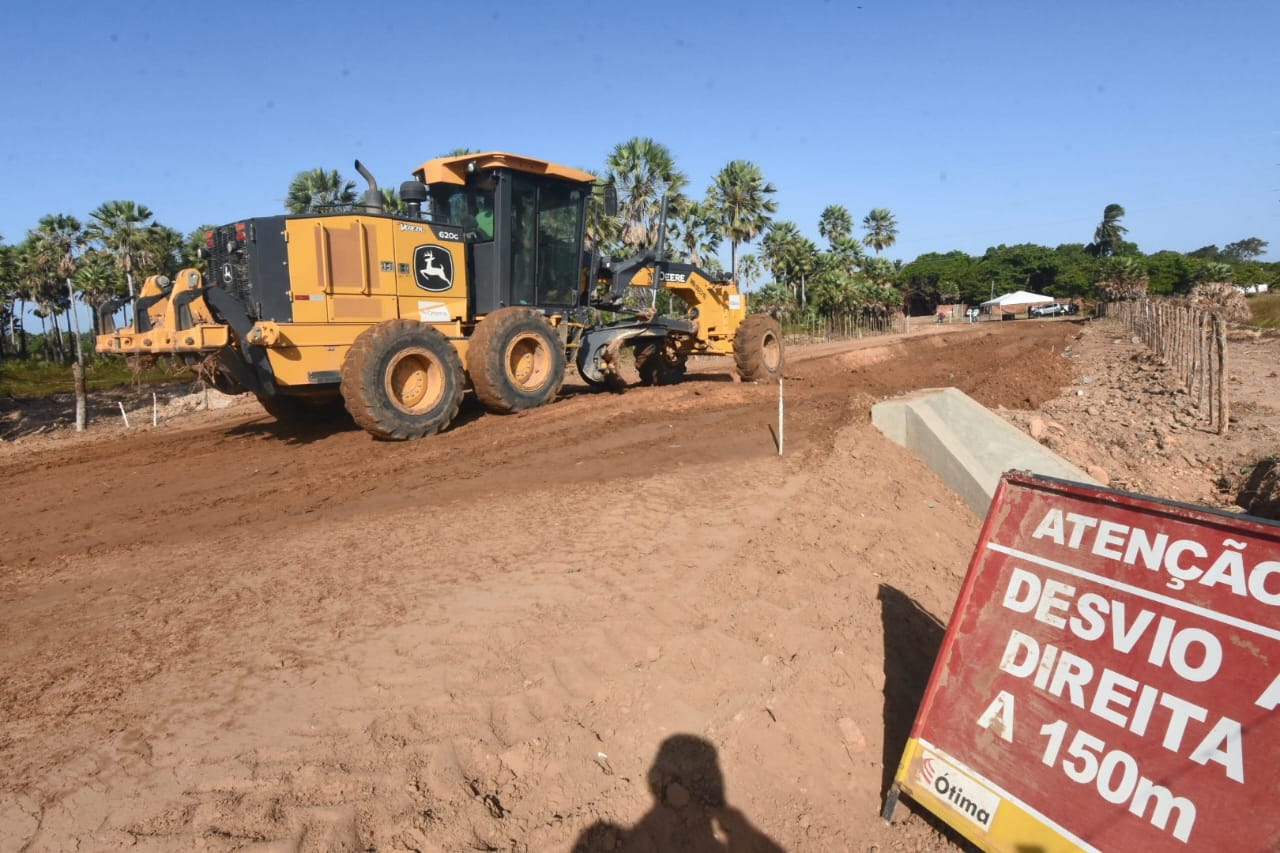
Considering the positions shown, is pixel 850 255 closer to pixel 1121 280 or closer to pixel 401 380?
pixel 1121 280

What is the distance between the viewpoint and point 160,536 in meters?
6.09

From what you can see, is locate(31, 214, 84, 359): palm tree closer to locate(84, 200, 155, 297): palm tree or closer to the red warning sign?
locate(84, 200, 155, 297): palm tree

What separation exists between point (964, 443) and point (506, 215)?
6814 millimetres

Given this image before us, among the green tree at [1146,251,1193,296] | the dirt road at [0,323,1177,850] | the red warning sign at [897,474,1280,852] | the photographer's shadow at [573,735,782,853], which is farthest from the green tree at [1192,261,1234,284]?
the photographer's shadow at [573,735,782,853]

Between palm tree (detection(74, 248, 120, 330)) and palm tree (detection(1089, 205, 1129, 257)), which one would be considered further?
palm tree (detection(1089, 205, 1129, 257))

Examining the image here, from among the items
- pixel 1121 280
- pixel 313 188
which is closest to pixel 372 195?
pixel 313 188

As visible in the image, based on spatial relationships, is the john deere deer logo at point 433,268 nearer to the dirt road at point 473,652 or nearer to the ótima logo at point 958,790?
the dirt road at point 473,652

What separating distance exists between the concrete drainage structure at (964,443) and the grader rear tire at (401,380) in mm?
5332

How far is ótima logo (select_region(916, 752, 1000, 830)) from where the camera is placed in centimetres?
300

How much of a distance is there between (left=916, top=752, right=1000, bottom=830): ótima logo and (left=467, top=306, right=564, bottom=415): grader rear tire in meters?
7.96

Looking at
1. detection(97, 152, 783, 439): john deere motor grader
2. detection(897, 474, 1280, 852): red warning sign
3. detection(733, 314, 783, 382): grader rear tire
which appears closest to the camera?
detection(897, 474, 1280, 852): red warning sign

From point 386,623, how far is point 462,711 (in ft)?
3.31

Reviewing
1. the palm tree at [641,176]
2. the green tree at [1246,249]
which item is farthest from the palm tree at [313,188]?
the green tree at [1246,249]

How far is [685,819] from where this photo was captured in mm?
3305
